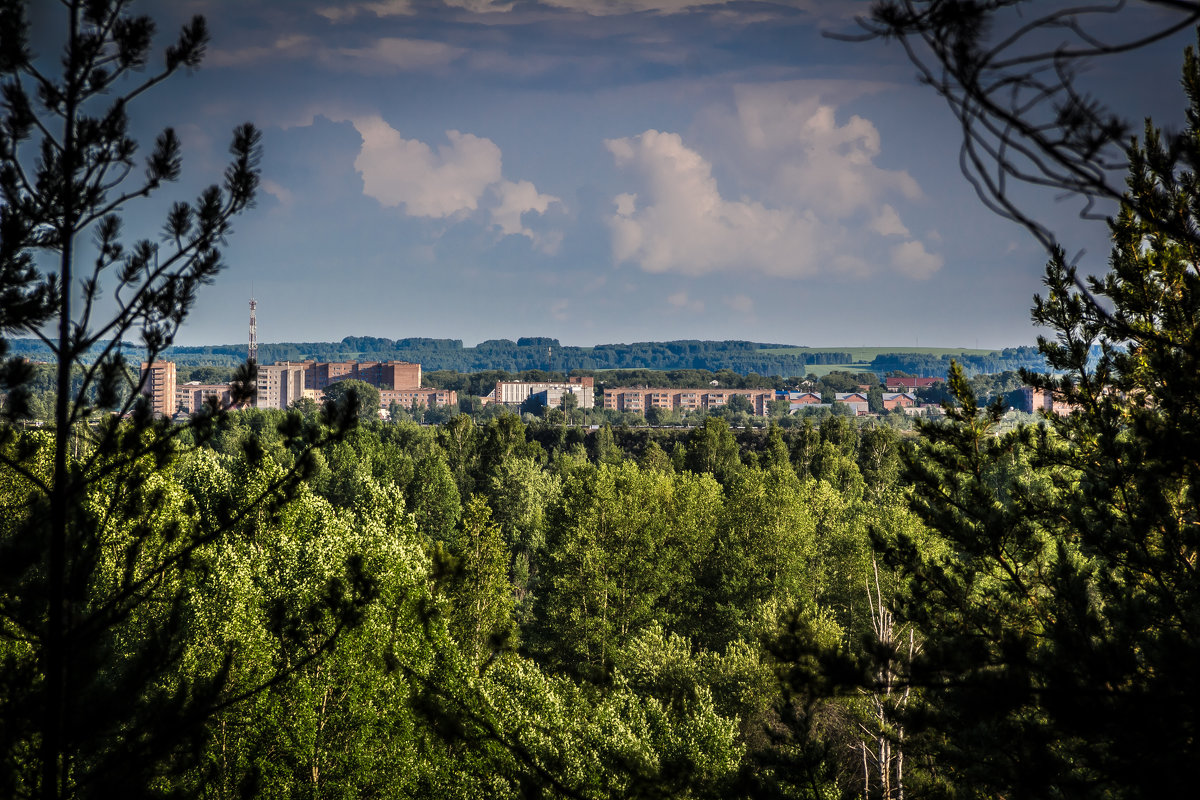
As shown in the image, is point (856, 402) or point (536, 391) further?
point (536, 391)

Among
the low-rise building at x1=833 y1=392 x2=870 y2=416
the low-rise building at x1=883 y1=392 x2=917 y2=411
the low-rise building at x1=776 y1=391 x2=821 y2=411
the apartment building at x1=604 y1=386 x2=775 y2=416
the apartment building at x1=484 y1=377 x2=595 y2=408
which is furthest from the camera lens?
the apartment building at x1=484 y1=377 x2=595 y2=408

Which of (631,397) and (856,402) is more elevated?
(856,402)

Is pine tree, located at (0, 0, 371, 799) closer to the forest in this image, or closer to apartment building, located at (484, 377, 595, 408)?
the forest

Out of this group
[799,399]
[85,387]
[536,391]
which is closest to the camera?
[85,387]

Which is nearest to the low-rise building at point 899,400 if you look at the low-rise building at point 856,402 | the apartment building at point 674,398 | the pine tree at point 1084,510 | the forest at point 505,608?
the low-rise building at point 856,402

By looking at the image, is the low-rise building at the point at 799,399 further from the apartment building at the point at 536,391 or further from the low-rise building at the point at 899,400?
the apartment building at the point at 536,391

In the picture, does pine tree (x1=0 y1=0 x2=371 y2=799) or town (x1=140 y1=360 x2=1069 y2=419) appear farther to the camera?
town (x1=140 y1=360 x2=1069 y2=419)

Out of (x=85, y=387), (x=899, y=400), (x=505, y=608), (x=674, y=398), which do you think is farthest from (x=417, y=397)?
(x=85, y=387)

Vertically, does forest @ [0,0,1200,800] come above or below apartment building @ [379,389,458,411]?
above

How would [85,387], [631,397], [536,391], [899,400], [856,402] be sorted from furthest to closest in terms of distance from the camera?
[536,391] < [631,397] < [856,402] < [899,400] < [85,387]

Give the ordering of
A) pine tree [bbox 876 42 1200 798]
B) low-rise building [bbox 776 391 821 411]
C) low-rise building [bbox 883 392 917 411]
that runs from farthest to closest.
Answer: low-rise building [bbox 776 391 821 411], low-rise building [bbox 883 392 917 411], pine tree [bbox 876 42 1200 798]

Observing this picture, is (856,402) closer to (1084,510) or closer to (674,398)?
(674,398)

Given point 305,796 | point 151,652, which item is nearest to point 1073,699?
point 151,652

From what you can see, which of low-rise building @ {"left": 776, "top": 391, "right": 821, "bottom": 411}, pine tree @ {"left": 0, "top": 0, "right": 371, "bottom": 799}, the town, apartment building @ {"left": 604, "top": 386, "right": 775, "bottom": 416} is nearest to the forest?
pine tree @ {"left": 0, "top": 0, "right": 371, "bottom": 799}
